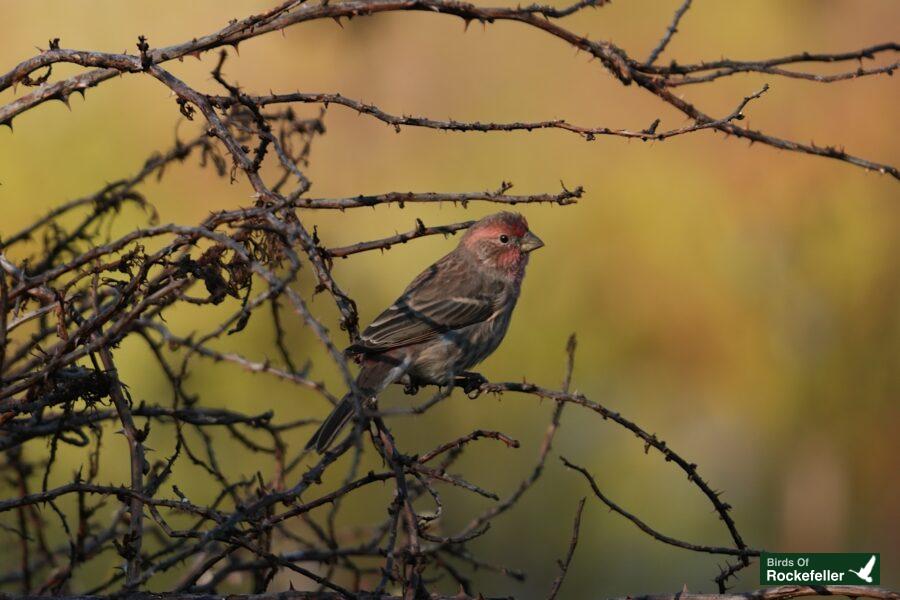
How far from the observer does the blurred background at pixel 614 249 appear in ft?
24.9

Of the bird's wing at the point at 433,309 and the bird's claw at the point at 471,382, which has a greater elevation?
the bird's wing at the point at 433,309

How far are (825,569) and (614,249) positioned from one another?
465 cm

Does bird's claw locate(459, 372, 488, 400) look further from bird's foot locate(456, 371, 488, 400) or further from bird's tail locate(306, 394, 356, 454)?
bird's tail locate(306, 394, 356, 454)

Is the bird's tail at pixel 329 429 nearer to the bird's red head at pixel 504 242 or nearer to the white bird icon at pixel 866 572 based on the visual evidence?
the bird's red head at pixel 504 242

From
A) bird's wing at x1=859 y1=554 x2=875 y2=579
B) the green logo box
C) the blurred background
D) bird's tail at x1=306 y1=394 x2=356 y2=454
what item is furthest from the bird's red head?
bird's wing at x1=859 y1=554 x2=875 y2=579

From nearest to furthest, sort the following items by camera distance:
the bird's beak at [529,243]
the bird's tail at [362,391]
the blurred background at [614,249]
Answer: the bird's tail at [362,391], the bird's beak at [529,243], the blurred background at [614,249]

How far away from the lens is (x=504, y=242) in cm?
645

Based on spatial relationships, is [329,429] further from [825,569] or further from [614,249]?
[614,249]

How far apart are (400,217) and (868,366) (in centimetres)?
357

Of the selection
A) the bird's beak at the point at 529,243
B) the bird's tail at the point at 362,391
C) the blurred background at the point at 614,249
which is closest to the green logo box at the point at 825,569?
the bird's tail at the point at 362,391

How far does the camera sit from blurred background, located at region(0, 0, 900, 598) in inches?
298

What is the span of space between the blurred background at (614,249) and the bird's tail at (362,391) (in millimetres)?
1676

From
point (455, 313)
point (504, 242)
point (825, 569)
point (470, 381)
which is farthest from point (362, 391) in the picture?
point (825, 569)

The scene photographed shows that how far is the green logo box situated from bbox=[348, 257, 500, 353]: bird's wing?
2.02 metres
